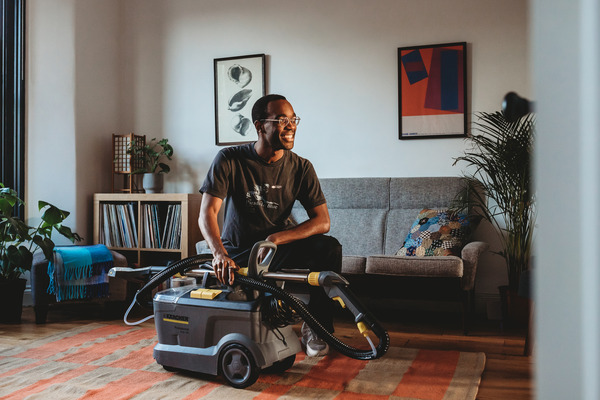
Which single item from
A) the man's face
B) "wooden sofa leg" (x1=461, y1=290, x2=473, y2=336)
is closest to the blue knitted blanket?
the man's face

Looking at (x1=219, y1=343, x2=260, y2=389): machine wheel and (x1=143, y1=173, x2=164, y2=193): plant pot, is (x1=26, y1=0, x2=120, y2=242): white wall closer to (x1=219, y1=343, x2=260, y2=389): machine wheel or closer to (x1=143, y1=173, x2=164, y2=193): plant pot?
(x1=143, y1=173, x2=164, y2=193): plant pot

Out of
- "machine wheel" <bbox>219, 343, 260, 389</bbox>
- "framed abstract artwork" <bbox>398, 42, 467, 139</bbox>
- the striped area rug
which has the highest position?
"framed abstract artwork" <bbox>398, 42, 467, 139</bbox>

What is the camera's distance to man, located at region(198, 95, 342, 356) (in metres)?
2.34

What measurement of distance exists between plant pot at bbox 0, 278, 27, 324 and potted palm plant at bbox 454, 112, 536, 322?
2.70 m

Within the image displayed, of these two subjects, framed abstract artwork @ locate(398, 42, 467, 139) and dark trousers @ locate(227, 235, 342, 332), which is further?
framed abstract artwork @ locate(398, 42, 467, 139)

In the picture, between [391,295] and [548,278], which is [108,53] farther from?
[548,278]

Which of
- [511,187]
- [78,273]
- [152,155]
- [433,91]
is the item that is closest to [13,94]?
[152,155]

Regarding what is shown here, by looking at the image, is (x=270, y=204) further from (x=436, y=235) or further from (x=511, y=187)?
(x=511, y=187)

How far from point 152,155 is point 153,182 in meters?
0.23

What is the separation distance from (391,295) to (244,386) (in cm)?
128

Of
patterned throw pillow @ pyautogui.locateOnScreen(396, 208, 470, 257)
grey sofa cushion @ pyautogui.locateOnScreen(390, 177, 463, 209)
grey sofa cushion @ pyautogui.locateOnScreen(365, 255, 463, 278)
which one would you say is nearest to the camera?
grey sofa cushion @ pyautogui.locateOnScreen(365, 255, 463, 278)

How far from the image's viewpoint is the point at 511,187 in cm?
302

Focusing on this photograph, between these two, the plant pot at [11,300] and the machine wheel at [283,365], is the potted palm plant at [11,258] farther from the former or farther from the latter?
the machine wheel at [283,365]

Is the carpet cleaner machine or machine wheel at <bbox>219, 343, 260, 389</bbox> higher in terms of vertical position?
the carpet cleaner machine
